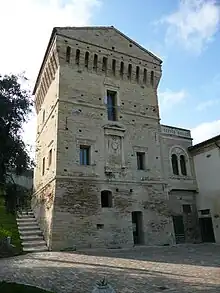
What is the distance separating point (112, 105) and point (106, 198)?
23.1 ft

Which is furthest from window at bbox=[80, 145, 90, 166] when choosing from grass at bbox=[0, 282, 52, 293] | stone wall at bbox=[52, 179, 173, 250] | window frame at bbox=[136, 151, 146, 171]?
grass at bbox=[0, 282, 52, 293]

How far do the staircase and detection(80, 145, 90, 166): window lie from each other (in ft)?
16.4

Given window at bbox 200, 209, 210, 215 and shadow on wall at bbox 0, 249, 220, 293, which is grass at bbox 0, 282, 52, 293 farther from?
window at bbox 200, 209, 210, 215

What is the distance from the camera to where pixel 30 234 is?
18156 mm

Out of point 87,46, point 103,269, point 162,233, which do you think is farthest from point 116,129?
point 103,269

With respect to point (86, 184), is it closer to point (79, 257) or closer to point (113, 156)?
point (113, 156)

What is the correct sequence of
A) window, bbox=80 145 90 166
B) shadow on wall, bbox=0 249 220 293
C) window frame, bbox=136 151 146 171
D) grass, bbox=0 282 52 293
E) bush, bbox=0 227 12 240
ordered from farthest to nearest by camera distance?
window frame, bbox=136 151 146 171 → window, bbox=80 145 90 166 → bush, bbox=0 227 12 240 → shadow on wall, bbox=0 249 220 293 → grass, bbox=0 282 52 293

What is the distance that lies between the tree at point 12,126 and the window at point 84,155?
6.13 meters

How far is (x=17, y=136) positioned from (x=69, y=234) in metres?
6.97

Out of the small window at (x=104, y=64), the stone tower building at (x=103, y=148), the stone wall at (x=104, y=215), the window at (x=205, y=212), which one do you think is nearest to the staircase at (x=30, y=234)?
the stone tower building at (x=103, y=148)

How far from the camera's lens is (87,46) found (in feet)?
67.5

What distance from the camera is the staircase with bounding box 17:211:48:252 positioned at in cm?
1612

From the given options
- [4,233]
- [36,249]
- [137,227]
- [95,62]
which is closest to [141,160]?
[137,227]

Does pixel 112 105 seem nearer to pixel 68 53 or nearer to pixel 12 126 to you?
pixel 68 53
